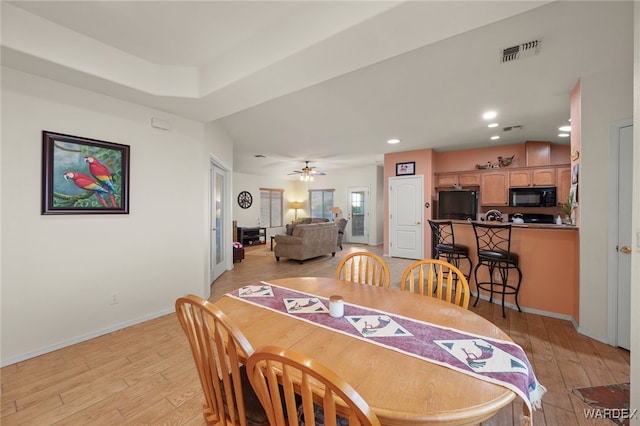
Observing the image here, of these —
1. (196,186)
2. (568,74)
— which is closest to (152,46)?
(196,186)

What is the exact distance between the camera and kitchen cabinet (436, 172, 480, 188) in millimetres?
5504

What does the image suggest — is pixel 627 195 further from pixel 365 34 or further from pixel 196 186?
pixel 196 186

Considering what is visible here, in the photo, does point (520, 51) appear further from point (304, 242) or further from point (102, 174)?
point (304, 242)

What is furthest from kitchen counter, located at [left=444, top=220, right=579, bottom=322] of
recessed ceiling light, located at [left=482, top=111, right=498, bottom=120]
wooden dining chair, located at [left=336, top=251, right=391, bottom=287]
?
wooden dining chair, located at [left=336, top=251, right=391, bottom=287]

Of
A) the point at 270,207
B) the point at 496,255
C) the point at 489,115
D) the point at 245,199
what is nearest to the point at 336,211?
the point at 270,207

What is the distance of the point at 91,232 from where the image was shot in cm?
247

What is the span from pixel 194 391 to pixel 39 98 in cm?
269

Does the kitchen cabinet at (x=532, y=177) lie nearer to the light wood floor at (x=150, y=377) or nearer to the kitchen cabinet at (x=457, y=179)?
the kitchen cabinet at (x=457, y=179)

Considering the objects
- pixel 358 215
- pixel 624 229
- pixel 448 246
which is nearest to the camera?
pixel 624 229

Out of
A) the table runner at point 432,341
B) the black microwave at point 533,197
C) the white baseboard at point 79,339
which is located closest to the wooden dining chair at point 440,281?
the table runner at point 432,341

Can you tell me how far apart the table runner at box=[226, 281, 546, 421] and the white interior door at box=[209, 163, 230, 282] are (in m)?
2.83

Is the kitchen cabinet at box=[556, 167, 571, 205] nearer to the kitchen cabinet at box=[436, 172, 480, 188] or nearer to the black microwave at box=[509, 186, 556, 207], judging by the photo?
the black microwave at box=[509, 186, 556, 207]

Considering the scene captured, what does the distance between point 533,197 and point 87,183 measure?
22.0 feet

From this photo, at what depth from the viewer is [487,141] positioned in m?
5.07
